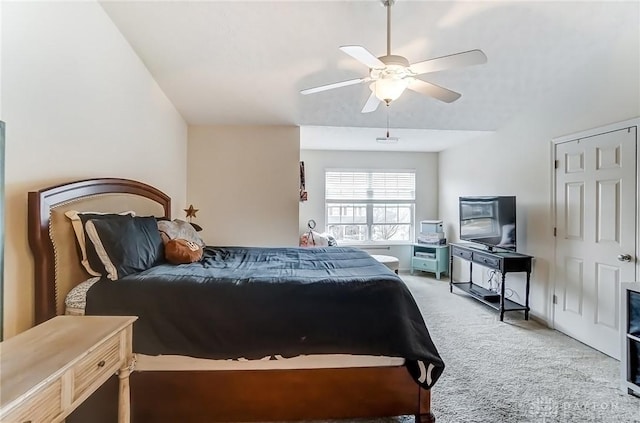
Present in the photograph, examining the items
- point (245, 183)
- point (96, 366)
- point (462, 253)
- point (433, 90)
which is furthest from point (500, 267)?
point (96, 366)

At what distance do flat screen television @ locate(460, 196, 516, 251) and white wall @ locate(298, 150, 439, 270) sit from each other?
5.13 ft

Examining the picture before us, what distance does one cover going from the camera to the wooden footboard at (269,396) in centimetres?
189

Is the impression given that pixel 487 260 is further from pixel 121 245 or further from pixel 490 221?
pixel 121 245

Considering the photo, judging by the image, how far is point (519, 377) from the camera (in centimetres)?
255

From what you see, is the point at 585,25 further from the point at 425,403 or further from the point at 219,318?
the point at 219,318

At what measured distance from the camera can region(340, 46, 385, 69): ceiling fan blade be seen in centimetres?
187

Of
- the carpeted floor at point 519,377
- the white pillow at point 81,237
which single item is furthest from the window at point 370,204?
the white pillow at point 81,237

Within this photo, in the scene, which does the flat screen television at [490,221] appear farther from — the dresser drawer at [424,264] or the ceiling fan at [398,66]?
the ceiling fan at [398,66]

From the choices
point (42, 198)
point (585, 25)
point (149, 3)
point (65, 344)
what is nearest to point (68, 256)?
point (42, 198)

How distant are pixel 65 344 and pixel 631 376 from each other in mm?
3404

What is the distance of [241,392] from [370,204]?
16.1 ft

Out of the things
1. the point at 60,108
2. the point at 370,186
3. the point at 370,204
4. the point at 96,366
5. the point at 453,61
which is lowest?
the point at 96,366

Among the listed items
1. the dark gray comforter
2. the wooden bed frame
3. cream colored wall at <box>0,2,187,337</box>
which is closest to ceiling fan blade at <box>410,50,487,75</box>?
the dark gray comforter

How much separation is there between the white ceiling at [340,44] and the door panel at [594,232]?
0.85 metres
